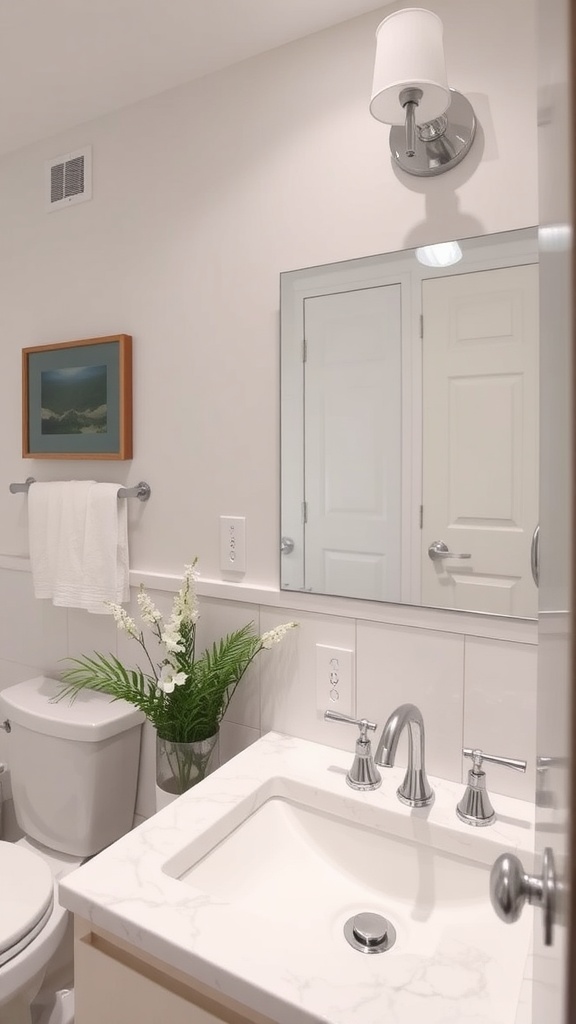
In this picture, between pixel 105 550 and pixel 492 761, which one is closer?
pixel 492 761

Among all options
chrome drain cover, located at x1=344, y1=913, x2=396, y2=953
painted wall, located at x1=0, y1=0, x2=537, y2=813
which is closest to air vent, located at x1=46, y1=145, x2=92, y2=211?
painted wall, located at x1=0, y1=0, x2=537, y2=813

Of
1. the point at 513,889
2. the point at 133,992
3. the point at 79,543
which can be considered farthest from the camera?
the point at 79,543

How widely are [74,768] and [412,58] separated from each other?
154cm

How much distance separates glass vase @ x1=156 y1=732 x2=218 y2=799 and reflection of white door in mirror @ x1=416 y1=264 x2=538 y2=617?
54 cm

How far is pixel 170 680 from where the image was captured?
1.26 m

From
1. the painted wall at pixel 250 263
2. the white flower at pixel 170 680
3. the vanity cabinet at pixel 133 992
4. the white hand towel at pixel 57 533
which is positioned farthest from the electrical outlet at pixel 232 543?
the vanity cabinet at pixel 133 992

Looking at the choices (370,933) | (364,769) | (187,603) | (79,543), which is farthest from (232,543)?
(370,933)

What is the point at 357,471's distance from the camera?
50.0 inches

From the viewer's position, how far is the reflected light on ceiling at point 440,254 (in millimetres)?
1143

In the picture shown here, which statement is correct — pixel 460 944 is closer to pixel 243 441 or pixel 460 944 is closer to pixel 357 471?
pixel 357 471

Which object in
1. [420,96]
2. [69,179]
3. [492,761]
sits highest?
[69,179]

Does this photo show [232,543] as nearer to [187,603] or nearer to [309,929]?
[187,603]

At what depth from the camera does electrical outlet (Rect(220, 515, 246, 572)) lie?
1.43 meters

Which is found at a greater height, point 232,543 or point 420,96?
point 420,96
